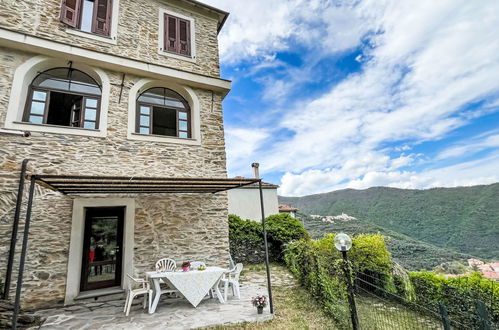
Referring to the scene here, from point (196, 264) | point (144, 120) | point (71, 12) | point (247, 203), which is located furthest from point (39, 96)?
point (247, 203)

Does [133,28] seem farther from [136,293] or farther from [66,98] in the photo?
[136,293]

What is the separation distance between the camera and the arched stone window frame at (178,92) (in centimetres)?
665

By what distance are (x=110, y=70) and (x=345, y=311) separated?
28.5ft

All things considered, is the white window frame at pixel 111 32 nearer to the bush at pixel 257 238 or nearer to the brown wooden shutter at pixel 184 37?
the brown wooden shutter at pixel 184 37

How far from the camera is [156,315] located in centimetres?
475

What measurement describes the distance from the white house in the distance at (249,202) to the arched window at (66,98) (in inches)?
414

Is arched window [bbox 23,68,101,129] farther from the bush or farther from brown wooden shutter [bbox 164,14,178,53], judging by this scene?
the bush

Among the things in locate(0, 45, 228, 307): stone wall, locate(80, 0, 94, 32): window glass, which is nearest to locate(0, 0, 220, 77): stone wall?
locate(80, 0, 94, 32): window glass

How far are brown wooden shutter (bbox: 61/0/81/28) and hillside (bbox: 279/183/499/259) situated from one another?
A: 85.3 ft

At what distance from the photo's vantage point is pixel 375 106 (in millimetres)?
13352

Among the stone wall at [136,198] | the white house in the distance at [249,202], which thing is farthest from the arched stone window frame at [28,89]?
the white house in the distance at [249,202]

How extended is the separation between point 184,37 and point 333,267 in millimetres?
8681

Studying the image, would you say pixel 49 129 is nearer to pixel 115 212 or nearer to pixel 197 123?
pixel 115 212

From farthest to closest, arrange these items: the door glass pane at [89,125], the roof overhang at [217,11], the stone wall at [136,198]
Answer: the roof overhang at [217,11]
the door glass pane at [89,125]
the stone wall at [136,198]
